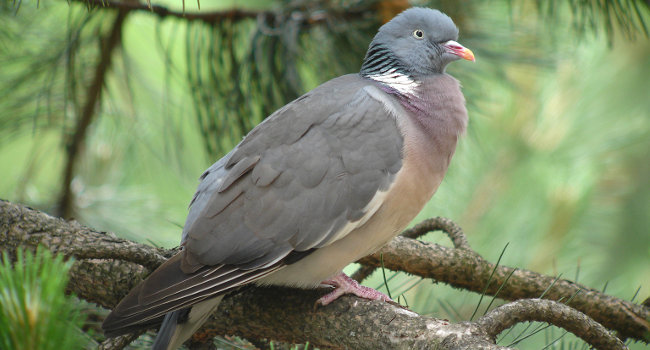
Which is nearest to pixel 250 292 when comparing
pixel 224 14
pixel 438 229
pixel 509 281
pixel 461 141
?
pixel 438 229

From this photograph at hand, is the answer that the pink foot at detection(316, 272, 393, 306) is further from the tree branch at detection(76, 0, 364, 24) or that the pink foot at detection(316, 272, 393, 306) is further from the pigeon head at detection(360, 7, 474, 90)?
the tree branch at detection(76, 0, 364, 24)

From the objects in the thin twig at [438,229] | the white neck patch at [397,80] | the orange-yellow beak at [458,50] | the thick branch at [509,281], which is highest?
the orange-yellow beak at [458,50]

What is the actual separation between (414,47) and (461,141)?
3.55ft

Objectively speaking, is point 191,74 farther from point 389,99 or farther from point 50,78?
point 389,99

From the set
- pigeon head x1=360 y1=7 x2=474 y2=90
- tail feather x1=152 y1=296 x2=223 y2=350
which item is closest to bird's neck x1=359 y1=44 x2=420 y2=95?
pigeon head x1=360 y1=7 x2=474 y2=90

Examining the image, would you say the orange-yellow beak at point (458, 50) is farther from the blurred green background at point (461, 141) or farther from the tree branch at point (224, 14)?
the tree branch at point (224, 14)

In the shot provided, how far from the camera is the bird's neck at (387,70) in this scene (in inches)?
86.8

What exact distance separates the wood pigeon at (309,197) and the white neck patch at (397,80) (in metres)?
0.05

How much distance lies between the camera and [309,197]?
1.93 meters

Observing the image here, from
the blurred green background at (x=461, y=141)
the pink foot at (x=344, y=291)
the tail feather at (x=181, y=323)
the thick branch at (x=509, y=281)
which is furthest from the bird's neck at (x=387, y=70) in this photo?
the tail feather at (x=181, y=323)

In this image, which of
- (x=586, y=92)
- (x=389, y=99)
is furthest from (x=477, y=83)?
(x=586, y=92)

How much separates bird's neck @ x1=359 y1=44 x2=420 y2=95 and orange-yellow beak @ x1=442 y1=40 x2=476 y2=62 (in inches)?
7.1

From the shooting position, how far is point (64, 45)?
8.96ft

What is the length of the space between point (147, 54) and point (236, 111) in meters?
2.17
